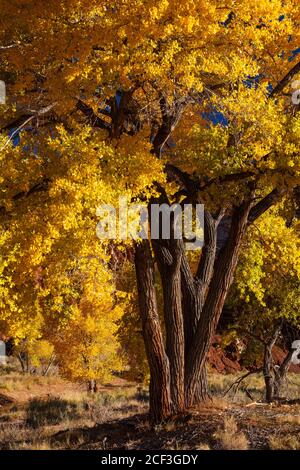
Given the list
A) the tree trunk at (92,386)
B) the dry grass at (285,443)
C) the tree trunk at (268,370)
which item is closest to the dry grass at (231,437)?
the dry grass at (285,443)

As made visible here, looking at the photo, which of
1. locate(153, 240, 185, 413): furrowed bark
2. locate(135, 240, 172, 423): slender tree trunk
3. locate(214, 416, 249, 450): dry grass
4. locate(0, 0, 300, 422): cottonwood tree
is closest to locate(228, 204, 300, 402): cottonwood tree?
locate(0, 0, 300, 422): cottonwood tree

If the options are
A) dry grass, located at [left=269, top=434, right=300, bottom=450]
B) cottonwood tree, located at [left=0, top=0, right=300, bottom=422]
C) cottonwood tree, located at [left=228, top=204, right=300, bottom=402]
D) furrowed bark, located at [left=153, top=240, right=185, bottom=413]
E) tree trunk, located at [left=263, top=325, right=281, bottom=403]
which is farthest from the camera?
tree trunk, located at [left=263, top=325, right=281, bottom=403]

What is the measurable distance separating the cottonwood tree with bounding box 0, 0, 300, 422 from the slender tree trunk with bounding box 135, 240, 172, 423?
28 millimetres

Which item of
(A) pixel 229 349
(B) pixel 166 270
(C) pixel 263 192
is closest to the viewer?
(B) pixel 166 270

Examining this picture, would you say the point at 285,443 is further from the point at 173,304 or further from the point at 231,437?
the point at 173,304

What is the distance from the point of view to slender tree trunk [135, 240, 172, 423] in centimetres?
1223

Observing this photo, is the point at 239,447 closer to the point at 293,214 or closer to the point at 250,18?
the point at 250,18

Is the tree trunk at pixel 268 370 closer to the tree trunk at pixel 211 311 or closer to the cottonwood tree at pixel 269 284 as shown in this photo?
the cottonwood tree at pixel 269 284

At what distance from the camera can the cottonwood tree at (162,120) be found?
9.47 m

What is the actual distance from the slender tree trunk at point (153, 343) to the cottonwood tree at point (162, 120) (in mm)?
28

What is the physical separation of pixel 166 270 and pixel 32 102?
492 centimetres

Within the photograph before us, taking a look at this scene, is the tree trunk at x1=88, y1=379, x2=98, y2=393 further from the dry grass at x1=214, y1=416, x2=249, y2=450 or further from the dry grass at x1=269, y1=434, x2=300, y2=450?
the dry grass at x1=269, y1=434, x2=300, y2=450

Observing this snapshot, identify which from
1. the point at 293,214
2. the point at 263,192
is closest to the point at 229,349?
the point at 293,214

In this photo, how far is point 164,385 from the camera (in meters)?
12.2
